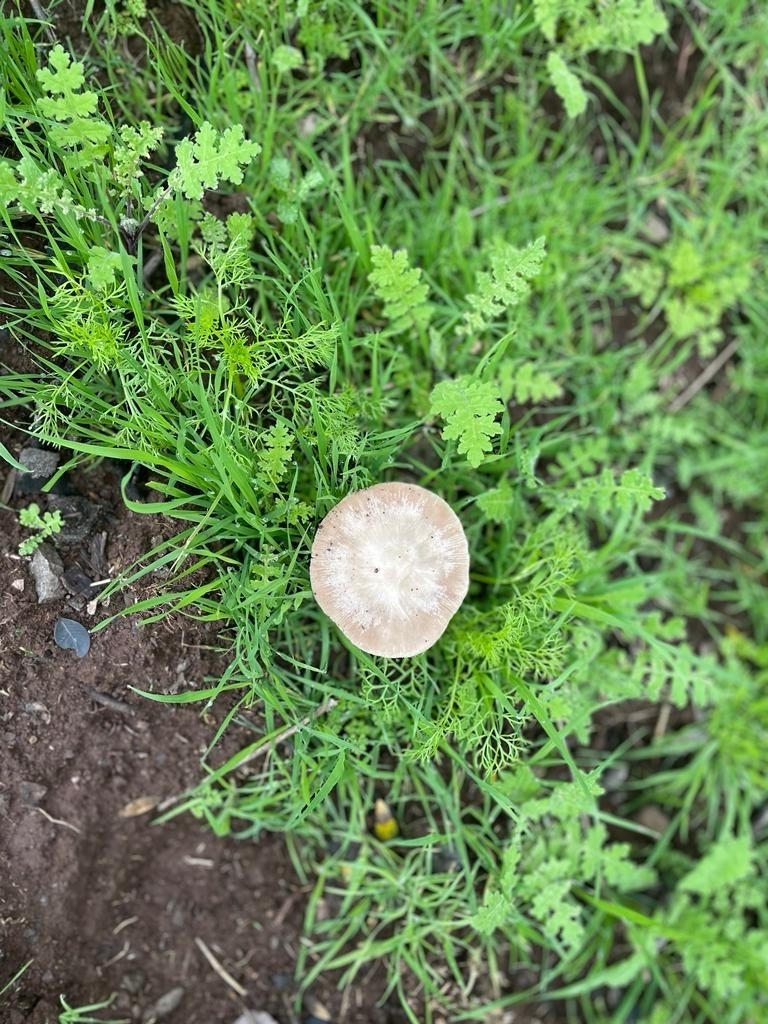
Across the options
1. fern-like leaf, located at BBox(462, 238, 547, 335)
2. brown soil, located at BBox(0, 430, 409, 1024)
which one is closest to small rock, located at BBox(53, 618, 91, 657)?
brown soil, located at BBox(0, 430, 409, 1024)

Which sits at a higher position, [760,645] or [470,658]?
[470,658]

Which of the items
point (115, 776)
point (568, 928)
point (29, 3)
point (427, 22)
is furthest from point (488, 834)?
point (29, 3)

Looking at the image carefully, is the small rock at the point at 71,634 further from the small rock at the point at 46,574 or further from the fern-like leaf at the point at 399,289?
the fern-like leaf at the point at 399,289

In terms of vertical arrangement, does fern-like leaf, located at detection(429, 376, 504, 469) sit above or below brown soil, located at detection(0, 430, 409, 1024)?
above

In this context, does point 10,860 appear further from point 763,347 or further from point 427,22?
point 763,347

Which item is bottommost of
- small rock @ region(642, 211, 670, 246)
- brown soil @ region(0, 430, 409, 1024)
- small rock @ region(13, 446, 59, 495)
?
brown soil @ region(0, 430, 409, 1024)

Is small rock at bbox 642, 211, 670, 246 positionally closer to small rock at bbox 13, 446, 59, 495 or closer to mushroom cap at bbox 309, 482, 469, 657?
mushroom cap at bbox 309, 482, 469, 657

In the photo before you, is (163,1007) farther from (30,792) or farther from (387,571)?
(387,571)
